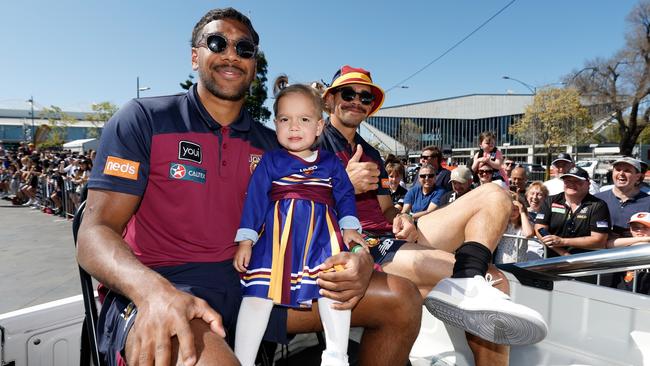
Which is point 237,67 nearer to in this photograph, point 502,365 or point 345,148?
point 345,148

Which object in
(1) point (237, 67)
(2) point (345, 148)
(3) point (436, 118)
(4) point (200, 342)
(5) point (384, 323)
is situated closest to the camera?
(4) point (200, 342)

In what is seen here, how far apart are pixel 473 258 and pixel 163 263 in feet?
4.84

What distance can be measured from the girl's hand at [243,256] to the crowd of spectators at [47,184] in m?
10.5

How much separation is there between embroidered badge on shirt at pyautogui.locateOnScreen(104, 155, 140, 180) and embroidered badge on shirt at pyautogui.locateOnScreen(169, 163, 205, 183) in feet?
0.47

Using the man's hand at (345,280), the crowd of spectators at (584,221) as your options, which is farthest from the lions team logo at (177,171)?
the crowd of spectators at (584,221)

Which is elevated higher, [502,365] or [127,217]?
[127,217]

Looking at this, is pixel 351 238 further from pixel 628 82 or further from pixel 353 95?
pixel 628 82

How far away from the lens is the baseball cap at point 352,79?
2.89 meters

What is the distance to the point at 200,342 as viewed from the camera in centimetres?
135

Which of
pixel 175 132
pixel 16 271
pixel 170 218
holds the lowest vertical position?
pixel 16 271

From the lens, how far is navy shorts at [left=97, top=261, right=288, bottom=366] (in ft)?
4.92

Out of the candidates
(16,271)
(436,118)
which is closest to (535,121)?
(436,118)

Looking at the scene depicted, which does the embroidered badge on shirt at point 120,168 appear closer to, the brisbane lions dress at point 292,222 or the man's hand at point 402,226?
the brisbane lions dress at point 292,222

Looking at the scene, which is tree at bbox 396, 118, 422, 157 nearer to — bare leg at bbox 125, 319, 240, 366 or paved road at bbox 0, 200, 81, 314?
paved road at bbox 0, 200, 81, 314
